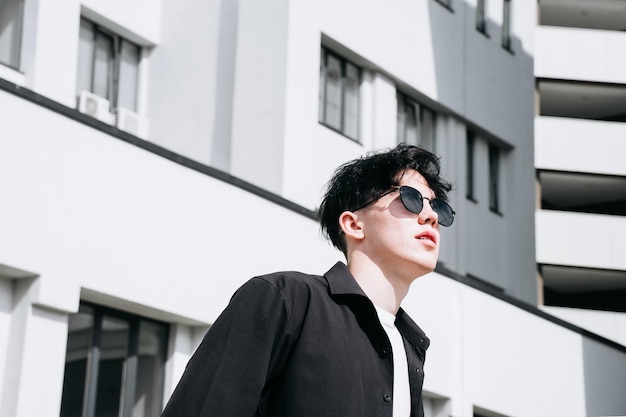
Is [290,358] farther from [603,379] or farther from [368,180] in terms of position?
[603,379]

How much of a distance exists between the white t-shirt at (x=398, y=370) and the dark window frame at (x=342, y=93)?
650 inches

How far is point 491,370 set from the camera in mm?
19797

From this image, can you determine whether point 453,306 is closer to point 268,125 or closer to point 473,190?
point 268,125

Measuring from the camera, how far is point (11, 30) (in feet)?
58.4

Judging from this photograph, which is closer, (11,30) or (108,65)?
(11,30)

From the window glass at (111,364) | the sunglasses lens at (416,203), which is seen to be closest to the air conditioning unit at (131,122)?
the window glass at (111,364)

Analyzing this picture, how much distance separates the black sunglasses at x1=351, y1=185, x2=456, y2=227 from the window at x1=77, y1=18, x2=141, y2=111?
14.8 meters

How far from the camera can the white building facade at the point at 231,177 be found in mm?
12977

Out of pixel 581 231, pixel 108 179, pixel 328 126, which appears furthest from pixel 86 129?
pixel 581 231

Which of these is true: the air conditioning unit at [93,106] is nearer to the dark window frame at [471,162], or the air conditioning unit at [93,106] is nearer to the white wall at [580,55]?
the dark window frame at [471,162]

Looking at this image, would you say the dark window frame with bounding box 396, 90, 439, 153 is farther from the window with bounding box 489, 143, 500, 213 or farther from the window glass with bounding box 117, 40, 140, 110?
the window glass with bounding box 117, 40, 140, 110

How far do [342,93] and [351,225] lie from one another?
17483mm

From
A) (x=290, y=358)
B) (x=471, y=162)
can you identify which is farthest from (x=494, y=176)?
(x=290, y=358)

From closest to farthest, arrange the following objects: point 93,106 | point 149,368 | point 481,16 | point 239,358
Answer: point 239,358 → point 149,368 → point 93,106 → point 481,16
